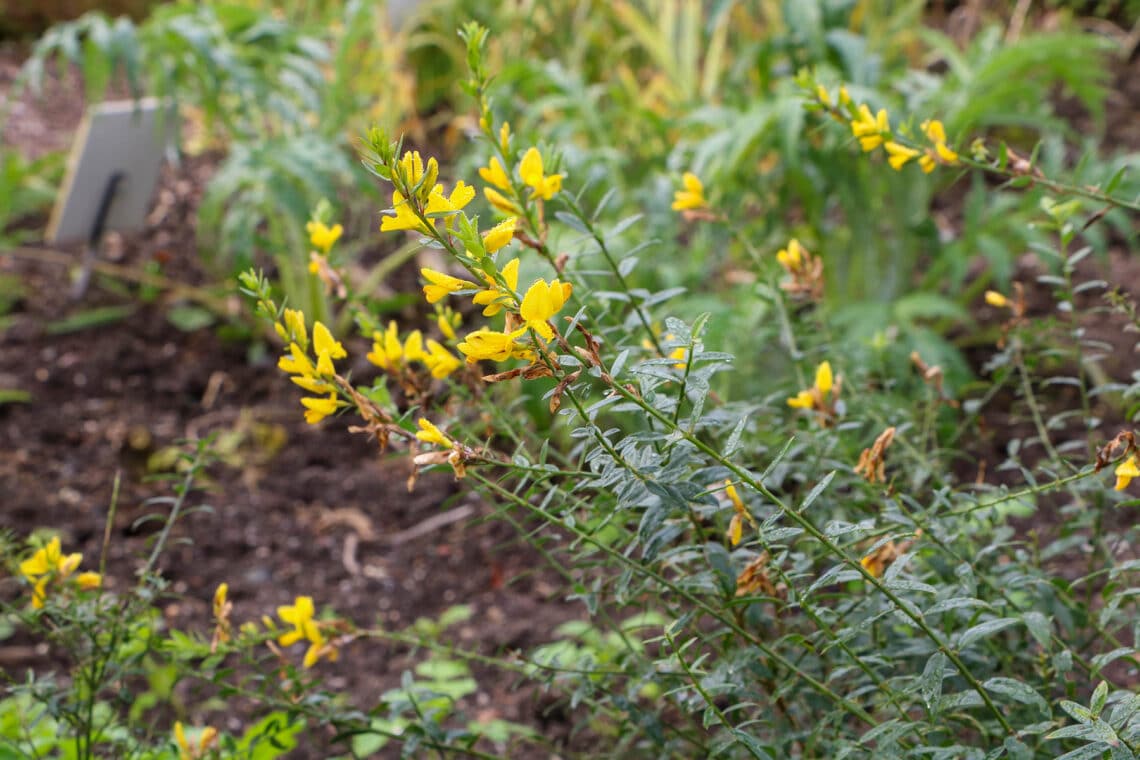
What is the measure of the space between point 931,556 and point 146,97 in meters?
4.19

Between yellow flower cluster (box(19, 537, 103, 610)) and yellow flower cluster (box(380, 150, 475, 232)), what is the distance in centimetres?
71

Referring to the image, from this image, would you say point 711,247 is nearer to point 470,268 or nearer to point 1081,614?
point 1081,614

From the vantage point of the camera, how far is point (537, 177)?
997mm

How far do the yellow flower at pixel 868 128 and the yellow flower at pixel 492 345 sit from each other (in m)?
0.55

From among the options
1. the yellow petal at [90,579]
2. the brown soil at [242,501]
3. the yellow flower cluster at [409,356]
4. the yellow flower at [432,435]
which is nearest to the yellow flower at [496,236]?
the yellow flower at [432,435]

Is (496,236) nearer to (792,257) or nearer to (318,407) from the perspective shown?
(318,407)

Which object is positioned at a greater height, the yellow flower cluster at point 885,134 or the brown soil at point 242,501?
the yellow flower cluster at point 885,134

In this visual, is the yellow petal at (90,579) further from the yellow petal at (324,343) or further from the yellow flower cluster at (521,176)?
the yellow flower cluster at (521,176)

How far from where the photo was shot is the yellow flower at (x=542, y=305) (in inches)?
26.9

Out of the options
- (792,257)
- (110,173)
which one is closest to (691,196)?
(792,257)

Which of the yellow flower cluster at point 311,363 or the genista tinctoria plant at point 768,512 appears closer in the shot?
the genista tinctoria plant at point 768,512

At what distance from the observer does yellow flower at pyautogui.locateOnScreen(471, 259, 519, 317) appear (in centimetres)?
68

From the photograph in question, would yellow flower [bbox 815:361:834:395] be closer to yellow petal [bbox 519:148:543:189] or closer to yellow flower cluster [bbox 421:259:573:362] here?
yellow petal [bbox 519:148:543:189]

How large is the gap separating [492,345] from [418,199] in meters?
0.10
